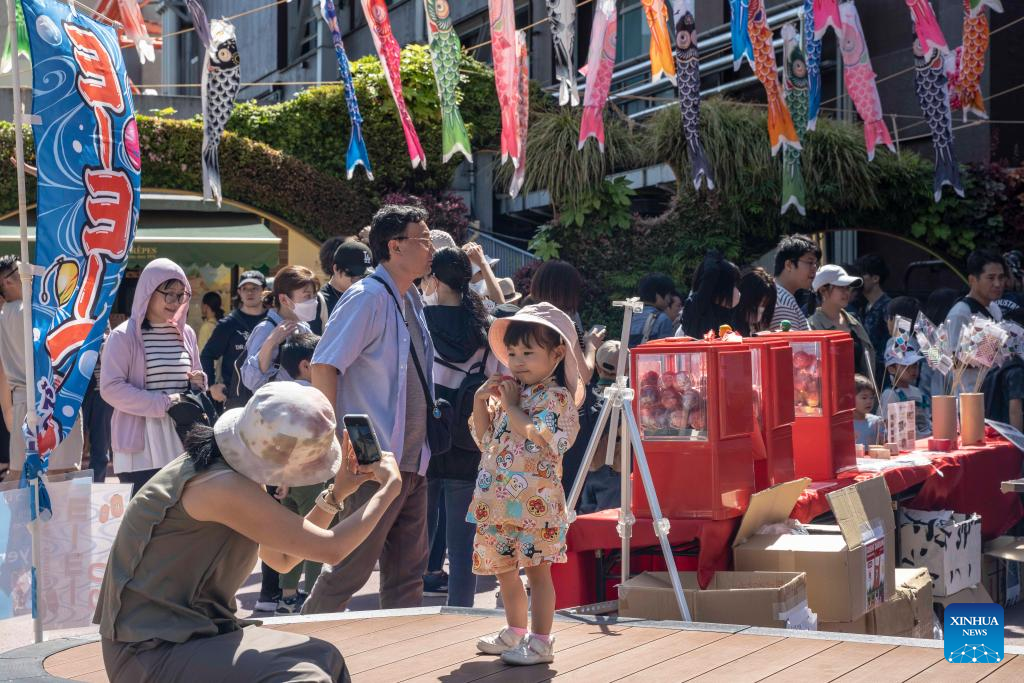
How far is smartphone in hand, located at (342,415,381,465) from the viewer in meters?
Result: 3.26

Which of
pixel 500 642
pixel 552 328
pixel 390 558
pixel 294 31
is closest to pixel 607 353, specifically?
pixel 390 558

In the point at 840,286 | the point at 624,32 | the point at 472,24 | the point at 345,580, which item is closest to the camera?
the point at 345,580

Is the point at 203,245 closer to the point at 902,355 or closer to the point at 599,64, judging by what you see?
the point at 599,64

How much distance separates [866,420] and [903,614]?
7.14 feet

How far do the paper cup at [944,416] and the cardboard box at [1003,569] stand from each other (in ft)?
2.20

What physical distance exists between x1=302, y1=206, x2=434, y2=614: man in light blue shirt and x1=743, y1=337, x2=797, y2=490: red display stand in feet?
5.00

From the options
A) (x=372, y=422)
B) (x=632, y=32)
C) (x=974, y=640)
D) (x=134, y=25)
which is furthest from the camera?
(x=632, y=32)

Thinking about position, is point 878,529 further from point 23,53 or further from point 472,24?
point 472,24

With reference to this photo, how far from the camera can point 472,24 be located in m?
21.6

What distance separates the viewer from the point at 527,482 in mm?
4148

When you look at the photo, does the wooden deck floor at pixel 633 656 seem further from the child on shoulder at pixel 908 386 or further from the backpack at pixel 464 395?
the child on shoulder at pixel 908 386

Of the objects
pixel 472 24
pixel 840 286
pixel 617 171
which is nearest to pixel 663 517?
pixel 840 286

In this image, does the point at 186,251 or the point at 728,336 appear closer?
the point at 728,336

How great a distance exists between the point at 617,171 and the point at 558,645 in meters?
11.6
